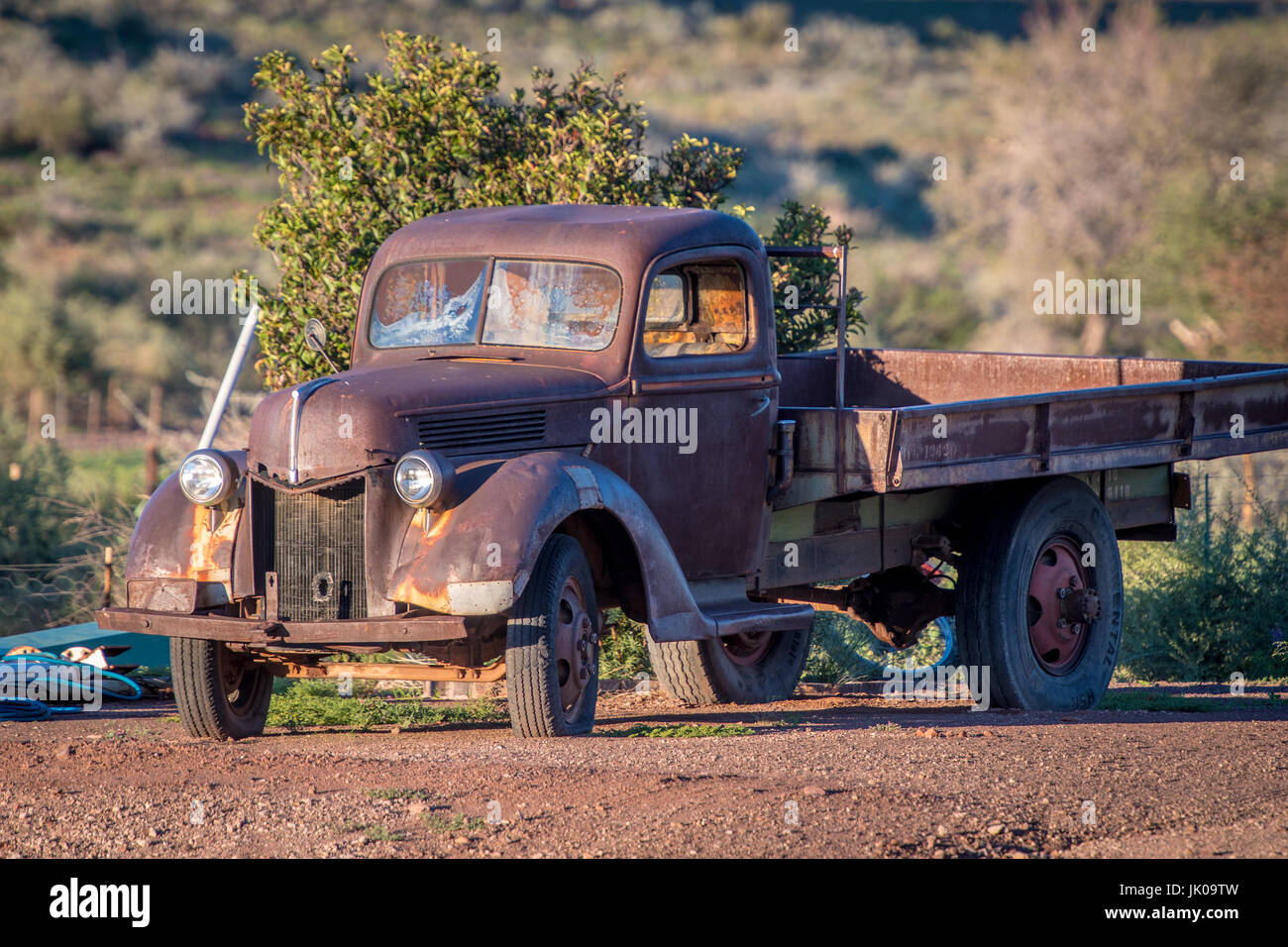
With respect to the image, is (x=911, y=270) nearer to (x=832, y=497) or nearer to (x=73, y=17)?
(x=73, y=17)

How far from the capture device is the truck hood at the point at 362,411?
6531mm

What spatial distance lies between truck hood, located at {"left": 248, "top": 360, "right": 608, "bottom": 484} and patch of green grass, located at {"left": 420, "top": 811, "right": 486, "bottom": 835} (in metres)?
1.65

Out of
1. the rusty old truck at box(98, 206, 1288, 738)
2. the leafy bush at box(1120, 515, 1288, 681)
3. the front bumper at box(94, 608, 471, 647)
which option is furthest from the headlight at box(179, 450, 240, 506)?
the leafy bush at box(1120, 515, 1288, 681)

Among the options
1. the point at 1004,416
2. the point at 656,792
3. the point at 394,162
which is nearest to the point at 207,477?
the point at 656,792

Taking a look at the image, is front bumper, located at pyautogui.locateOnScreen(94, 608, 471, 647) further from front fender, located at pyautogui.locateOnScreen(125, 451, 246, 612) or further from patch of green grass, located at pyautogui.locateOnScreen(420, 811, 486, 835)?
patch of green grass, located at pyautogui.locateOnScreen(420, 811, 486, 835)

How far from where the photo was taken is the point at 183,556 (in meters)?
6.77

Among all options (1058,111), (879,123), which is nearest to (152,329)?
(1058,111)

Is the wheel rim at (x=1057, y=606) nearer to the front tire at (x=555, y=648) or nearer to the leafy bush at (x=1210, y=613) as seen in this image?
the leafy bush at (x=1210, y=613)

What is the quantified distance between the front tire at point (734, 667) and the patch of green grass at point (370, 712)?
3.60 ft

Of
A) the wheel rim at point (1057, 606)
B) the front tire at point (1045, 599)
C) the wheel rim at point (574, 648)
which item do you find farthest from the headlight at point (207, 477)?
the wheel rim at point (1057, 606)

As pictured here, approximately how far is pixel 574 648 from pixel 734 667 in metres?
2.82

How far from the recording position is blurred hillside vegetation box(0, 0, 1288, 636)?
25562 millimetres

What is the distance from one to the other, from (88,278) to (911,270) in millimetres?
17267

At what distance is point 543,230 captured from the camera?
772 cm
